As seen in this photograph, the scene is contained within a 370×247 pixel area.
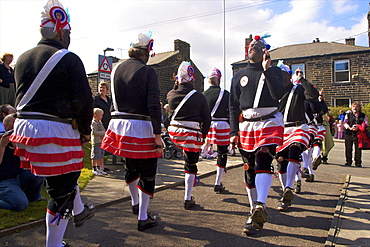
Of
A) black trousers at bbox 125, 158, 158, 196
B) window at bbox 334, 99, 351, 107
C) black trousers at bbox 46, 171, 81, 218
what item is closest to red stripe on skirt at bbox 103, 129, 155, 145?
black trousers at bbox 125, 158, 158, 196

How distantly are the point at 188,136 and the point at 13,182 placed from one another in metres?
2.52

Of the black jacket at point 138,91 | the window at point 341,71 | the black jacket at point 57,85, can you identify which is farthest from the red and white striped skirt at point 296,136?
the window at point 341,71

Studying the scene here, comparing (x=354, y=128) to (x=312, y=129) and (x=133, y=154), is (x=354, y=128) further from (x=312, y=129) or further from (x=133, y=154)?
(x=133, y=154)

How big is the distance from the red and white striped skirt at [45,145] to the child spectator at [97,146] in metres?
4.13

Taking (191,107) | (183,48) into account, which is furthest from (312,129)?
(183,48)

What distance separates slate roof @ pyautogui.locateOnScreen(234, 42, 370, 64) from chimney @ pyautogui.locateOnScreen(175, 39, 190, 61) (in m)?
5.21

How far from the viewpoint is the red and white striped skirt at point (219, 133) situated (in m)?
5.34

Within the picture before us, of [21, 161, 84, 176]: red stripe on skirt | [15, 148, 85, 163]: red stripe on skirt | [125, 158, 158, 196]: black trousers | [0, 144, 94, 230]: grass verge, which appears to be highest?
[15, 148, 85, 163]: red stripe on skirt

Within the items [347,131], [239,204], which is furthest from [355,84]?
[239,204]

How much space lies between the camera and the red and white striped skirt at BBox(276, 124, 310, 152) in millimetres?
4742

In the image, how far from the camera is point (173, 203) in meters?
4.61

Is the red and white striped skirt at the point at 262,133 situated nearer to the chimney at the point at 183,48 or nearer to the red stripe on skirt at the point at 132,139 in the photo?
the red stripe on skirt at the point at 132,139

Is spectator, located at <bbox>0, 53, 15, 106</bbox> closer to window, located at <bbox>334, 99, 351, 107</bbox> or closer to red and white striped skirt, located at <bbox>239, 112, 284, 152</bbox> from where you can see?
red and white striped skirt, located at <bbox>239, 112, 284, 152</bbox>

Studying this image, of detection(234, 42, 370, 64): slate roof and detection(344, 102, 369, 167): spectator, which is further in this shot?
detection(234, 42, 370, 64): slate roof
